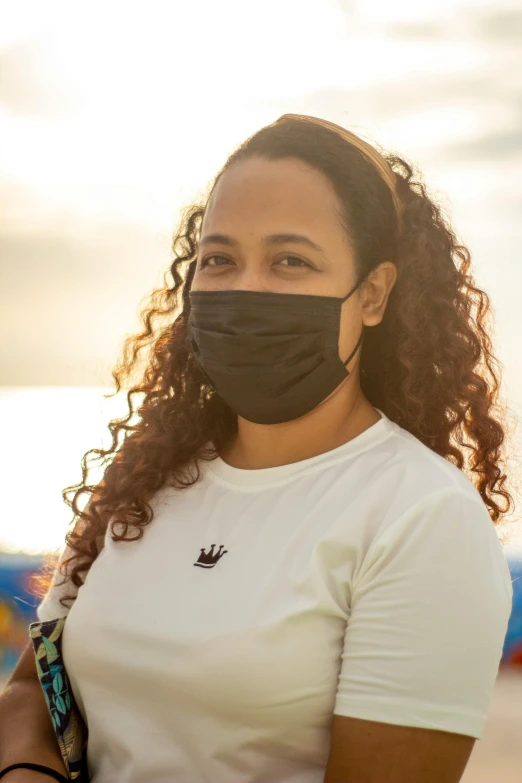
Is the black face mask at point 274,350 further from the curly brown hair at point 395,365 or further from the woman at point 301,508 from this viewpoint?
the curly brown hair at point 395,365

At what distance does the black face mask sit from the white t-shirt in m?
0.14

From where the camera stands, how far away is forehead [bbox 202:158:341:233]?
5.85 feet

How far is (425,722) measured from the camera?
1.42m

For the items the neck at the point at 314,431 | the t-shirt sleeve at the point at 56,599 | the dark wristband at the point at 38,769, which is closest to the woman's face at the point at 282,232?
the neck at the point at 314,431

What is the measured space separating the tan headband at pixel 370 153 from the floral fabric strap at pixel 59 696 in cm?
114

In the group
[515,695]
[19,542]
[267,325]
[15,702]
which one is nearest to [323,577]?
[267,325]

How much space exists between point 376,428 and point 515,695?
4397 millimetres

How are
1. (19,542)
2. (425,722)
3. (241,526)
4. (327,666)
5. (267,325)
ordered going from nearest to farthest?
(425,722) → (327,666) → (241,526) → (267,325) → (19,542)

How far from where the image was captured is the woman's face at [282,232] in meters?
1.78

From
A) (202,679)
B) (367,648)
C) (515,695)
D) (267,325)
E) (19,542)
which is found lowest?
(19,542)

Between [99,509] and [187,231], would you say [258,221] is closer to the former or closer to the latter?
[187,231]

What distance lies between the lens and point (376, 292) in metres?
1.93

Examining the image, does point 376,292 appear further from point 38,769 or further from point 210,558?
point 38,769

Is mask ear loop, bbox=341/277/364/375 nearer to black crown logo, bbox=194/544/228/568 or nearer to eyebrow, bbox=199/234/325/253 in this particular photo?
eyebrow, bbox=199/234/325/253
